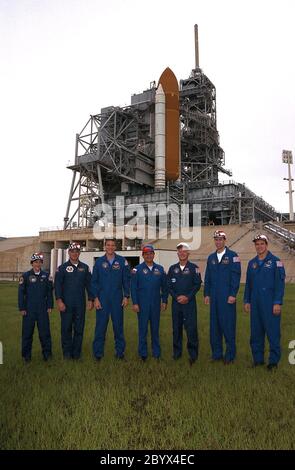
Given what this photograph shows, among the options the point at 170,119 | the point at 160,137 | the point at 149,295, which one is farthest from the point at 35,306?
the point at 170,119

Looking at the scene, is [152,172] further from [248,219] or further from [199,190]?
[248,219]

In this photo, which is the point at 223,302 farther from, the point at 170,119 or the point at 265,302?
the point at 170,119

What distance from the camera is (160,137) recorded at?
59.6m

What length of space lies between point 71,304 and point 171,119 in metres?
56.6

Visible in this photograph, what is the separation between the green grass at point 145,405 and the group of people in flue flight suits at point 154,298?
389mm

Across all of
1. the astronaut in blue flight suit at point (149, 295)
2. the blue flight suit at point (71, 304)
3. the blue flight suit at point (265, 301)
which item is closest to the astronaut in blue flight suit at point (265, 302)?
the blue flight suit at point (265, 301)

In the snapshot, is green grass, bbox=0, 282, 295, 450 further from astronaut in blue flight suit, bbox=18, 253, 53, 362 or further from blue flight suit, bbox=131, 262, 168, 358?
blue flight suit, bbox=131, 262, 168, 358

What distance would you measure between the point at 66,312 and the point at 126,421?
3493 mm

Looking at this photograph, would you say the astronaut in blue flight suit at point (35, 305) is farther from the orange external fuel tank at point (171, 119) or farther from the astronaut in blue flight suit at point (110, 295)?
the orange external fuel tank at point (171, 119)

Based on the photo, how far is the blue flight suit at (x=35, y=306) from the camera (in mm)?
7391

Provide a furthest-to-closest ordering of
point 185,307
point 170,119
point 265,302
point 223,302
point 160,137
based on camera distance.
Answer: point 170,119 < point 160,137 < point 185,307 < point 223,302 < point 265,302

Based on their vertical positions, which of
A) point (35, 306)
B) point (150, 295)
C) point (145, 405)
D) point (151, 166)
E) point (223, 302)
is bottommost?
point (145, 405)

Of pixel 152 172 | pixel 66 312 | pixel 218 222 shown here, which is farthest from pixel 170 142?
pixel 66 312

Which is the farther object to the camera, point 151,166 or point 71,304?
point 151,166
